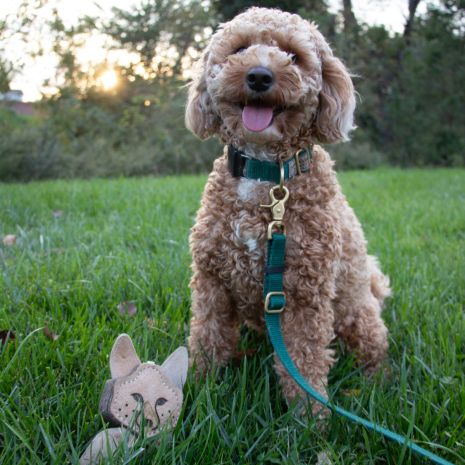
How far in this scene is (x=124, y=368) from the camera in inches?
64.4

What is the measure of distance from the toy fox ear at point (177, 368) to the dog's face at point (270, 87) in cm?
87


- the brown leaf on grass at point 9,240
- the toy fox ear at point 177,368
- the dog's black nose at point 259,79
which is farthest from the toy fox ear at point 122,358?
the brown leaf on grass at point 9,240

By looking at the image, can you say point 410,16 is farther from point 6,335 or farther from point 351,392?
point 6,335

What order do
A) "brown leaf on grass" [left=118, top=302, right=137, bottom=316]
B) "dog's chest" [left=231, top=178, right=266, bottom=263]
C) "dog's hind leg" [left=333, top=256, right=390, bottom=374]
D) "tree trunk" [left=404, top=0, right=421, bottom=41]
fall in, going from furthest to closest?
"tree trunk" [left=404, top=0, right=421, bottom=41], "brown leaf on grass" [left=118, top=302, right=137, bottom=316], "dog's hind leg" [left=333, top=256, right=390, bottom=374], "dog's chest" [left=231, top=178, right=266, bottom=263]

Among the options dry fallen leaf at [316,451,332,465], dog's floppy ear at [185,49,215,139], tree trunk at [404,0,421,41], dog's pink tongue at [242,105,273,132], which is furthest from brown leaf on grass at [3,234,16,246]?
tree trunk at [404,0,421,41]

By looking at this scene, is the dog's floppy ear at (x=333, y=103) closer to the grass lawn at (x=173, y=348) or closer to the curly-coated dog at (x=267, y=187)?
the curly-coated dog at (x=267, y=187)

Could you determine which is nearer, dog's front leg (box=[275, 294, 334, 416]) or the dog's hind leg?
dog's front leg (box=[275, 294, 334, 416])

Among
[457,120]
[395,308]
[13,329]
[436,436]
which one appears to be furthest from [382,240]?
[457,120]

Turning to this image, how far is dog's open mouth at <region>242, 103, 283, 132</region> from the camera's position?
6.61ft

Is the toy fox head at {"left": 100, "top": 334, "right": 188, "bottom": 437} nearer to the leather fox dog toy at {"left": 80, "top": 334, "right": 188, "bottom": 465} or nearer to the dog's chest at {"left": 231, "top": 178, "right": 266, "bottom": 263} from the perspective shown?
the leather fox dog toy at {"left": 80, "top": 334, "right": 188, "bottom": 465}

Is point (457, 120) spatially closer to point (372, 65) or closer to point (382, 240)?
point (372, 65)

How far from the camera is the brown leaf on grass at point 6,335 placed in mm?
2074

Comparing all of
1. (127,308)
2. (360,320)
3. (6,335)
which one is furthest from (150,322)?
(360,320)

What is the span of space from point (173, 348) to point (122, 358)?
671 mm
